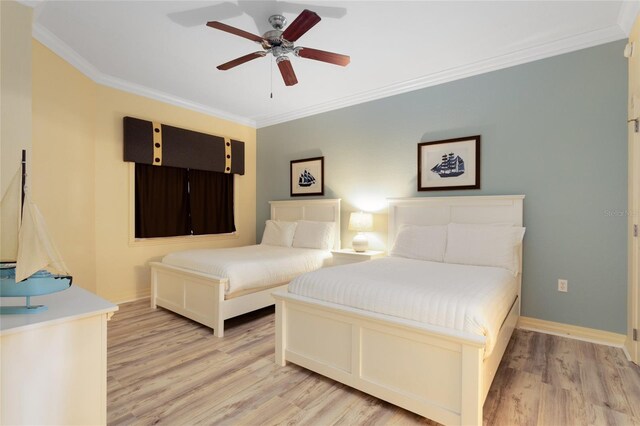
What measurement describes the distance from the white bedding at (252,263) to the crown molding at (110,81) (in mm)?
2130

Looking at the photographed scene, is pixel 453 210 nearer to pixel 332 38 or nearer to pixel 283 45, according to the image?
pixel 332 38

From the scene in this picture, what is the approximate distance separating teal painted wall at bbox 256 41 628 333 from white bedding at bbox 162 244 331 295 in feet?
4.85

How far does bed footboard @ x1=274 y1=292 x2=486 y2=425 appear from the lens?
63.1 inches

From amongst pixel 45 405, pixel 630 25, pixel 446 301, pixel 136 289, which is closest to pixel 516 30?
pixel 630 25

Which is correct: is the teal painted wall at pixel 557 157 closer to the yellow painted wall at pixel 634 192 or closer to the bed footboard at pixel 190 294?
the yellow painted wall at pixel 634 192

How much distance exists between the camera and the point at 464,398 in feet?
5.25

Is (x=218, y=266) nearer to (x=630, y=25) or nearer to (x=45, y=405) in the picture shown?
(x=45, y=405)

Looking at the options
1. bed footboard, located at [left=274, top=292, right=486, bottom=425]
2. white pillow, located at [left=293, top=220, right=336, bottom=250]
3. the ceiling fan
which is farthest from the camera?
white pillow, located at [left=293, top=220, right=336, bottom=250]

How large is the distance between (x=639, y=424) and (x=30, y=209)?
3.14 metres

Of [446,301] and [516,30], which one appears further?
[516,30]

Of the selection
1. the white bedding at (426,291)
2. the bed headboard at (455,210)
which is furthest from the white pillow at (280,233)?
the white bedding at (426,291)

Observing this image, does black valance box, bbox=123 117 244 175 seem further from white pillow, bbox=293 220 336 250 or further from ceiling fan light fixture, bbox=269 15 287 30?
ceiling fan light fixture, bbox=269 15 287 30

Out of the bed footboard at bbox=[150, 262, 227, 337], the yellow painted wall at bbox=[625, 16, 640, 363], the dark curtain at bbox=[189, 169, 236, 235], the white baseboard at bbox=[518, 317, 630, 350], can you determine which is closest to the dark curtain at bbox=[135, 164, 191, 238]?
the dark curtain at bbox=[189, 169, 236, 235]

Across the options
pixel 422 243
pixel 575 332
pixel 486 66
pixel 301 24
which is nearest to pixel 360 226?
pixel 422 243
